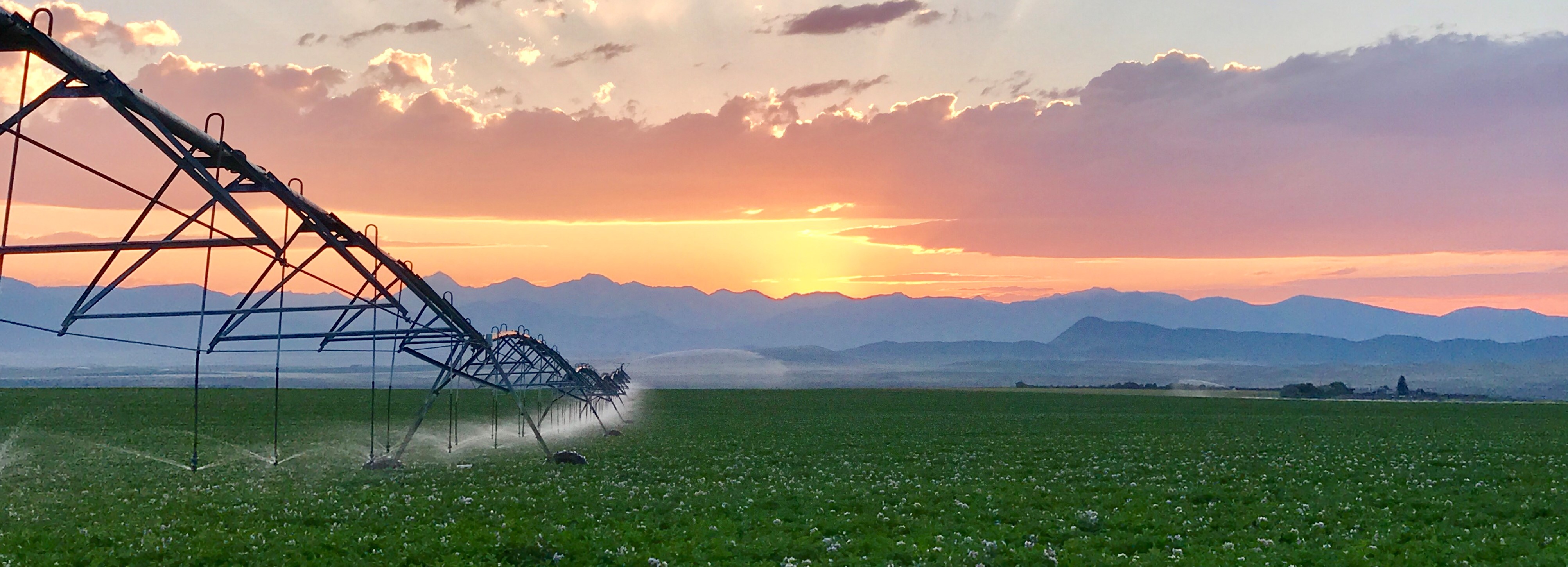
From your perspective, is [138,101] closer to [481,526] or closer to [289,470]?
[481,526]

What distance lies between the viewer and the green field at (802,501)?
21156 millimetres

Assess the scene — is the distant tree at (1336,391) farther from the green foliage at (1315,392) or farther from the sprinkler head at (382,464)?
the sprinkler head at (382,464)

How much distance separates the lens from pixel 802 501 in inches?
1133

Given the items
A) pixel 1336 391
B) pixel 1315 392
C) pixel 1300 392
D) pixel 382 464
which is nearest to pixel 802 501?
pixel 382 464

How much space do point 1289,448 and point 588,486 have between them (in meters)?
32.8

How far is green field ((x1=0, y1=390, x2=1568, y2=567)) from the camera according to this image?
69.4ft

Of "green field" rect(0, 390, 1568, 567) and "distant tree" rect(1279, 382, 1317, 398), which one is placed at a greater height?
"green field" rect(0, 390, 1568, 567)

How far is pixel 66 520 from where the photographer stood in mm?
24141

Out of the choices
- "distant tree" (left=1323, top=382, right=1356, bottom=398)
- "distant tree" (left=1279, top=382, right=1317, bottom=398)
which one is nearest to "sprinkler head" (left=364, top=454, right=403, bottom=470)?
"distant tree" (left=1279, top=382, right=1317, bottom=398)

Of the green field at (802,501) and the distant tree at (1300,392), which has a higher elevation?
the green field at (802,501)

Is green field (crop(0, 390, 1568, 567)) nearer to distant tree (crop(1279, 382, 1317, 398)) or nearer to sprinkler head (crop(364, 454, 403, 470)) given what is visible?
sprinkler head (crop(364, 454, 403, 470))

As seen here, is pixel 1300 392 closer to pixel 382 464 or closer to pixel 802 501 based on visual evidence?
pixel 382 464

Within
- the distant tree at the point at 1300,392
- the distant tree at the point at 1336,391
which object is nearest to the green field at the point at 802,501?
the distant tree at the point at 1300,392

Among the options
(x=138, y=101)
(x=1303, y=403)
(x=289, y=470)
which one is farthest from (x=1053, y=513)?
(x=1303, y=403)
